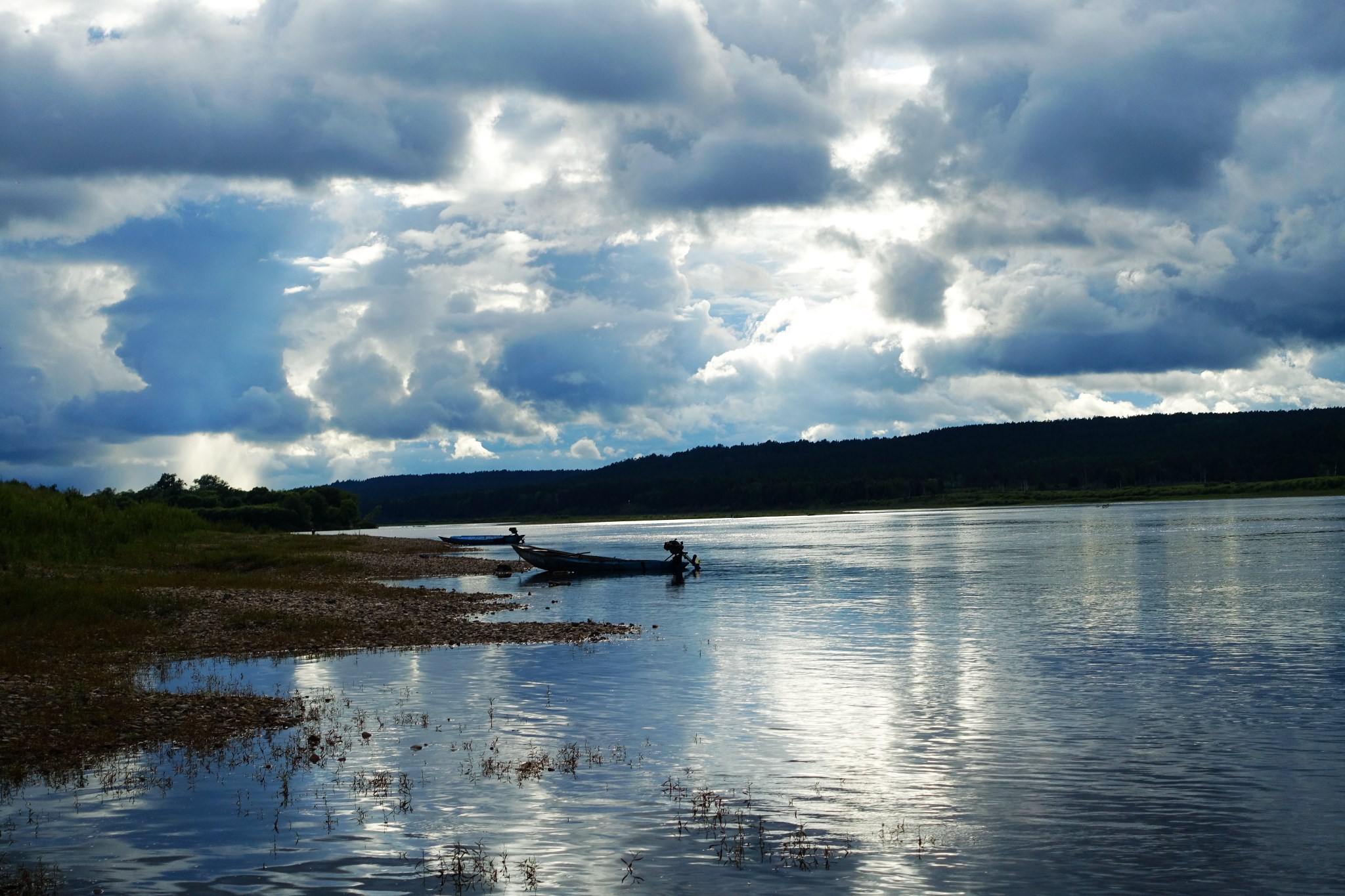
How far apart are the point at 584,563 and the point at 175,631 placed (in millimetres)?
48916

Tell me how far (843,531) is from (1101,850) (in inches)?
6205


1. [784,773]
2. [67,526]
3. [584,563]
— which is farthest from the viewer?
[584,563]

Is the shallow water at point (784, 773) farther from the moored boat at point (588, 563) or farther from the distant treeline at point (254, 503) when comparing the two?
the distant treeline at point (254, 503)

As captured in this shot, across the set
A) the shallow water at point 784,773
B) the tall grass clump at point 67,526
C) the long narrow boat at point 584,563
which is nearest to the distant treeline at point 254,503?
the tall grass clump at point 67,526

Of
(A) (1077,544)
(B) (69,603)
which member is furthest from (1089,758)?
(A) (1077,544)

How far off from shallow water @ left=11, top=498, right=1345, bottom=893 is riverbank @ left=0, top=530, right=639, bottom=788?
5.96 ft

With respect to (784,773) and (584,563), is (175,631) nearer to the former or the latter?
(784,773)

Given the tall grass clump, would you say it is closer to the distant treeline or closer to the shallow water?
the shallow water

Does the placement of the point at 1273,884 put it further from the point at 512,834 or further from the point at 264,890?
the point at 264,890

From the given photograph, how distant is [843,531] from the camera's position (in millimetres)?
172500

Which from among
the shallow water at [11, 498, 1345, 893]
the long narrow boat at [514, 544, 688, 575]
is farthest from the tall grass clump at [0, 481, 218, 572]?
the long narrow boat at [514, 544, 688, 575]

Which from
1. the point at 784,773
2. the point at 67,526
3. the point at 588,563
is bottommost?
the point at 784,773

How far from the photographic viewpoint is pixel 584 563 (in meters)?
85.9

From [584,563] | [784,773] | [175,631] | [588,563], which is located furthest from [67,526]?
[784,773]
